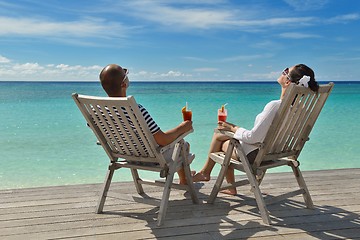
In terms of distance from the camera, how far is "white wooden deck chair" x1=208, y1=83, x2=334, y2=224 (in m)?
3.14

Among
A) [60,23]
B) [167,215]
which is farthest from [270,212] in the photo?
[60,23]

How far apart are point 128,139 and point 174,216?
715mm

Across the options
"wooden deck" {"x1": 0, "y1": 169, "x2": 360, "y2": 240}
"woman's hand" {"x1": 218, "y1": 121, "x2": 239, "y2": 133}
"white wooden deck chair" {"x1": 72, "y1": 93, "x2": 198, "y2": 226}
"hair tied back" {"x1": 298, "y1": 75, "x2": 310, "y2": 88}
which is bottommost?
"wooden deck" {"x1": 0, "y1": 169, "x2": 360, "y2": 240}

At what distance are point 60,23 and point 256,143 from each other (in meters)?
40.4

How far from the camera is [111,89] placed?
3186 mm

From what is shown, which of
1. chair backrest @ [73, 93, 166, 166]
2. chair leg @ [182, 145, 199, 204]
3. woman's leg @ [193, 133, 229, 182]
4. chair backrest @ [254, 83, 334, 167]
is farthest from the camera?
woman's leg @ [193, 133, 229, 182]

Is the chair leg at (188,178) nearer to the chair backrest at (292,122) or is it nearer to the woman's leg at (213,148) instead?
the woman's leg at (213,148)

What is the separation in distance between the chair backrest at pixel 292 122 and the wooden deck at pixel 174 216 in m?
0.48

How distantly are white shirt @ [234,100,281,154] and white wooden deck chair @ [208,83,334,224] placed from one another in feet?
0.17

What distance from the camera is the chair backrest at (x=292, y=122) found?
3.08 m

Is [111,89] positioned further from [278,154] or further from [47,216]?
[278,154]

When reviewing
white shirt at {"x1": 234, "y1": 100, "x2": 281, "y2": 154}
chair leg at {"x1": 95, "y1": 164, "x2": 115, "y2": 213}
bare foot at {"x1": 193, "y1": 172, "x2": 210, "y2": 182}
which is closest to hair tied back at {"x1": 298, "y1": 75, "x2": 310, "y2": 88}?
white shirt at {"x1": 234, "y1": 100, "x2": 281, "y2": 154}

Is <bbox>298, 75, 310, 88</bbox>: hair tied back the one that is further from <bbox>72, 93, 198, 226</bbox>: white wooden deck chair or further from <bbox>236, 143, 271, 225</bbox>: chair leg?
<bbox>72, 93, 198, 226</bbox>: white wooden deck chair

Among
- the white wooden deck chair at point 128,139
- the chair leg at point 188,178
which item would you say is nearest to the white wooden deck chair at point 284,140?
the chair leg at point 188,178
